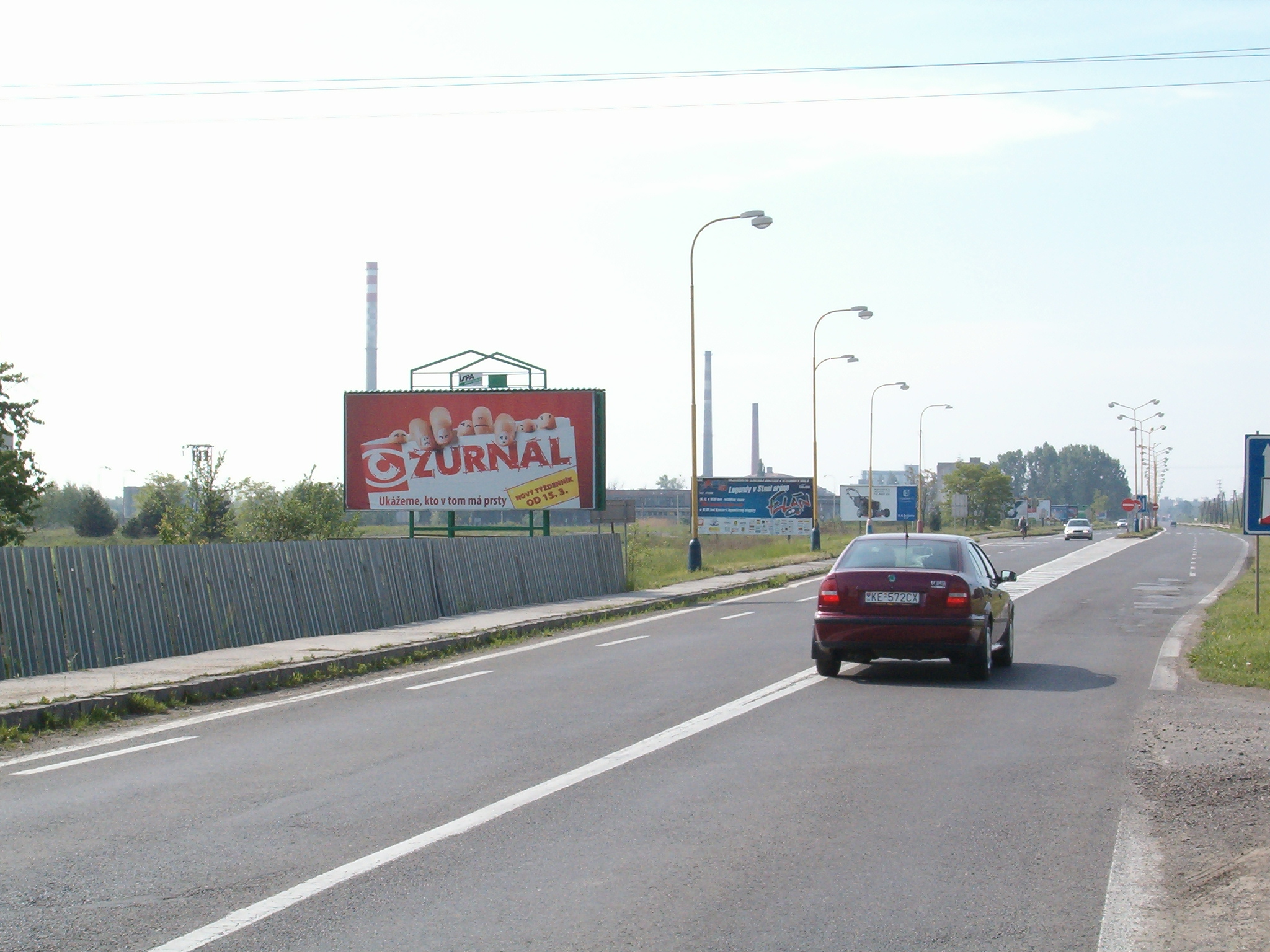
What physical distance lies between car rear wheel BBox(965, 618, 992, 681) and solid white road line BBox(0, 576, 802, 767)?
5.59m

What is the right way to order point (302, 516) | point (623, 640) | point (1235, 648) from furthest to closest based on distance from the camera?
point (302, 516) → point (623, 640) → point (1235, 648)

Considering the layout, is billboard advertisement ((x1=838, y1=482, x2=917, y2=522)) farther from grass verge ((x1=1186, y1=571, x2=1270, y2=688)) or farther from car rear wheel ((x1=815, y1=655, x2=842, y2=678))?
car rear wheel ((x1=815, y1=655, x2=842, y2=678))

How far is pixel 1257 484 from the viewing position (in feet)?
57.9

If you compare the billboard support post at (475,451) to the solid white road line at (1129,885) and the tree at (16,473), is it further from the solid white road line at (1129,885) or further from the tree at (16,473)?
the solid white road line at (1129,885)

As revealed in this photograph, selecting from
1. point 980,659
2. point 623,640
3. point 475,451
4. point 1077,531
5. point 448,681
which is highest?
point 475,451

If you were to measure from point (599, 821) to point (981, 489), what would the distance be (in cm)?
11366

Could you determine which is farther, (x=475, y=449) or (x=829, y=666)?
(x=475, y=449)

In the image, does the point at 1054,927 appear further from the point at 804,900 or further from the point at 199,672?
the point at 199,672

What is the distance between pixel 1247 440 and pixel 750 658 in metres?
8.20

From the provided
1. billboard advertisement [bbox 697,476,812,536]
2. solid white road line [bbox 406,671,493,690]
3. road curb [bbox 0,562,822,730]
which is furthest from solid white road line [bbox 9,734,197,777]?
billboard advertisement [bbox 697,476,812,536]

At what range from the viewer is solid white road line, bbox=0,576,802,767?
Result: 9258 mm

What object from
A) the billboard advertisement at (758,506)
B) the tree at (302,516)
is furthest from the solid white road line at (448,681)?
the billboard advertisement at (758,506)

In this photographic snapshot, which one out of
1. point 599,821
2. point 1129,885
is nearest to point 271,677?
point 599,821

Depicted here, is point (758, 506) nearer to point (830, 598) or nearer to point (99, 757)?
point (830, 598)
